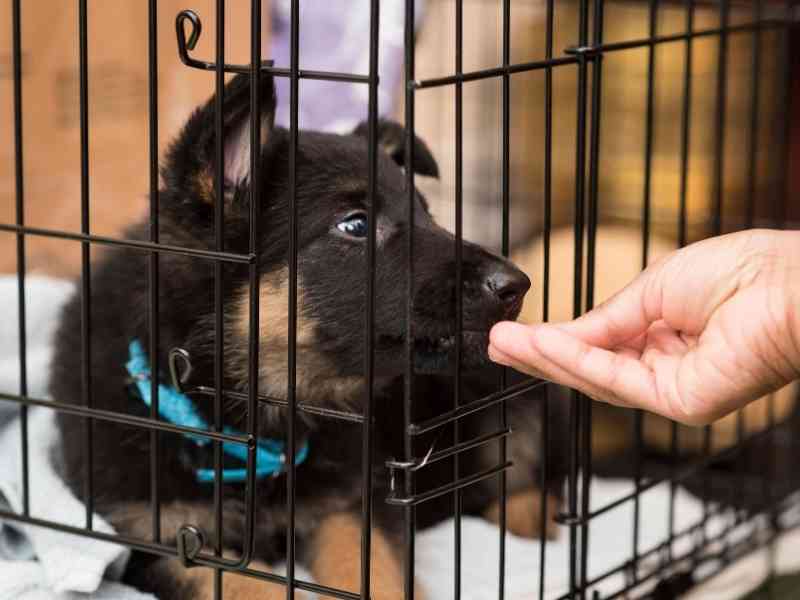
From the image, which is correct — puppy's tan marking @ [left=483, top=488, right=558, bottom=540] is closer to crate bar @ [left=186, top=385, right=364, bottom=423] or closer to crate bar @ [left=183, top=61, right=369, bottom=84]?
crate bar @ [left=186, top=385, right=364, bottom=423]

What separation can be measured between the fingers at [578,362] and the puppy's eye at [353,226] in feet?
1.81

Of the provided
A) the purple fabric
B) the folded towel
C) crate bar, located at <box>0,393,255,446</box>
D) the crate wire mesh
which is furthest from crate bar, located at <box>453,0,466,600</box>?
the purple fabric

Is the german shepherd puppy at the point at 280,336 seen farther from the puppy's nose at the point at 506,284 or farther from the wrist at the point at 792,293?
the wrist at the point at 792,293

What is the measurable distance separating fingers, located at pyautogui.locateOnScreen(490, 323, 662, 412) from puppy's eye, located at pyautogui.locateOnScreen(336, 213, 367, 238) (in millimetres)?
553

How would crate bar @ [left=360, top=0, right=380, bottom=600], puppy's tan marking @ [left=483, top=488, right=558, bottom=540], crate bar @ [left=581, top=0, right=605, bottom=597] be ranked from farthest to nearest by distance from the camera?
puppy's tan marking @ [left=483, top=488, right=558, bottom=540] → crate bar @ [left=581, top=0, right=605, bottom=597] → crate bar @ [left=360, top=0, right=380, bottom=600]

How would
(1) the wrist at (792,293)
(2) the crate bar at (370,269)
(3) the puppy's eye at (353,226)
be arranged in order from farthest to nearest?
(3) the puppy's eye at (353,226) < (2) the crate bar at (370,269) < (1) the wrist at (792,293)

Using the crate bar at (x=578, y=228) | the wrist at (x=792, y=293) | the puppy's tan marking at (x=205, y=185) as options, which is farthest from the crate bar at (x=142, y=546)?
the wrist at (x=792, y=293)

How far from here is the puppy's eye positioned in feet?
7.30

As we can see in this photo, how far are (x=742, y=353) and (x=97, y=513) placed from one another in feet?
4.36

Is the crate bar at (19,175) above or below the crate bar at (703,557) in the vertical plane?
above

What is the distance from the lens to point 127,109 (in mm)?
3855

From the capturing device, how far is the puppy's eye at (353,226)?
2225 mm

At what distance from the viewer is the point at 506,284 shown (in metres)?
1.93

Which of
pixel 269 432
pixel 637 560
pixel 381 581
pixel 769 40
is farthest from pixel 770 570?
pixel 769 40
